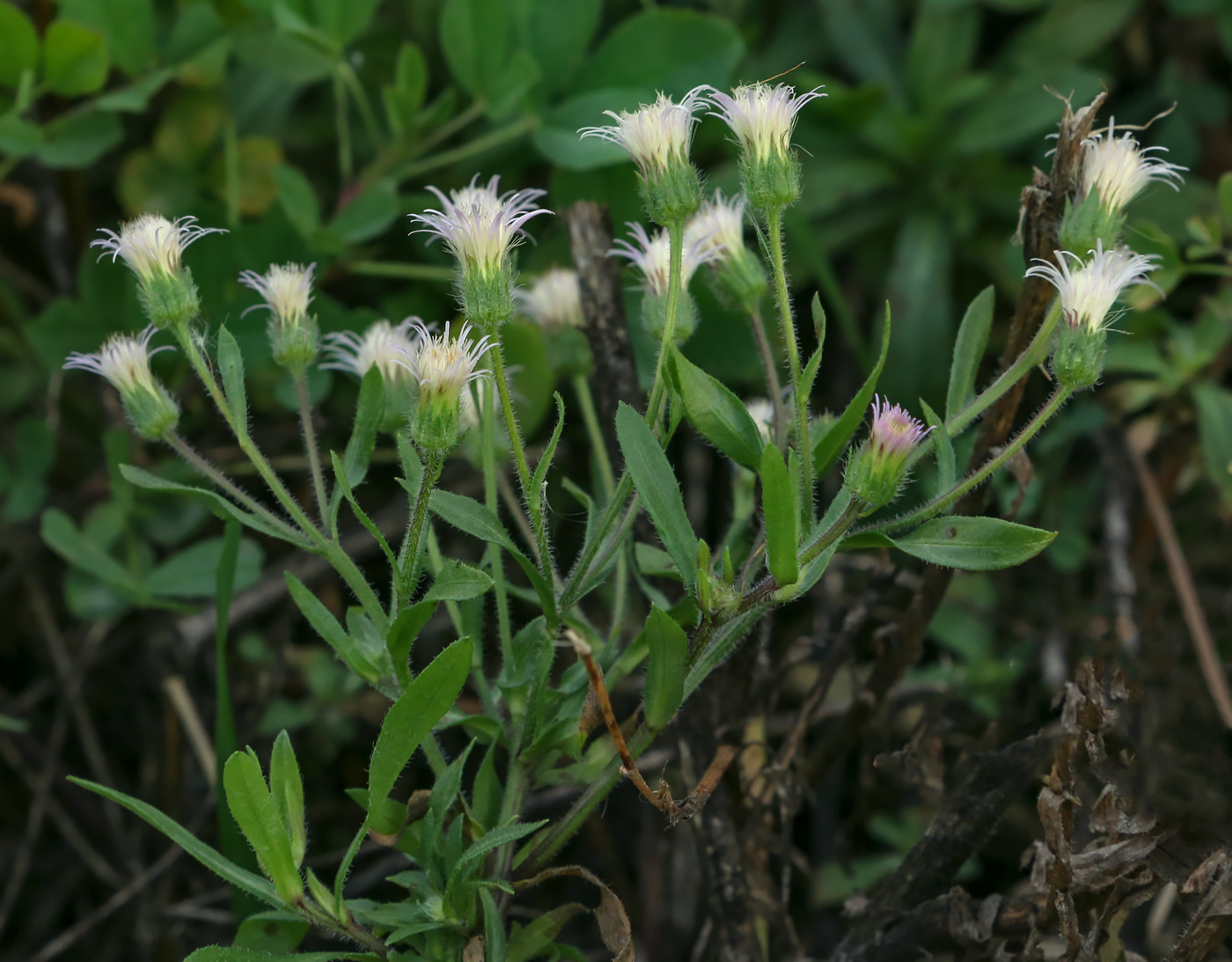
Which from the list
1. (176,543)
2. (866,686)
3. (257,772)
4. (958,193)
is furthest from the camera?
(958,193)

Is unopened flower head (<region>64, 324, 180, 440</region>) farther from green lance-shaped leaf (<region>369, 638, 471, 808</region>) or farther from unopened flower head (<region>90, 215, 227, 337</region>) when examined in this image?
green lance-shaped leaf (<region>369, 638, 471, 808</region>)

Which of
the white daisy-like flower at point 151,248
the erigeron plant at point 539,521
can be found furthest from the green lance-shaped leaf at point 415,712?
the white daisy-like flower at point 151,248

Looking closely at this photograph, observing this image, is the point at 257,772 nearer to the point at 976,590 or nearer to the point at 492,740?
the point at 492,740

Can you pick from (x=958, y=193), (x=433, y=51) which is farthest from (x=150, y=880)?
(x=958, y=193)

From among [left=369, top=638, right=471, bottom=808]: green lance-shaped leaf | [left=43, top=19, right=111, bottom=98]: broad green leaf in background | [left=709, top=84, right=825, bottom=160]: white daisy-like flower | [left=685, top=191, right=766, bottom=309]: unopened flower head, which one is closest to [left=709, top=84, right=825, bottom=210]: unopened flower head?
[left=709, top=84, right=825, bottom=160]: white daisy-like flower

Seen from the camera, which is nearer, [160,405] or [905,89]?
[160,405]

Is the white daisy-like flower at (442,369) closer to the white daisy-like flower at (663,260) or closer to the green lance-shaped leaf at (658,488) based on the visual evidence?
the green lance-shaped leaf at (658,488)
